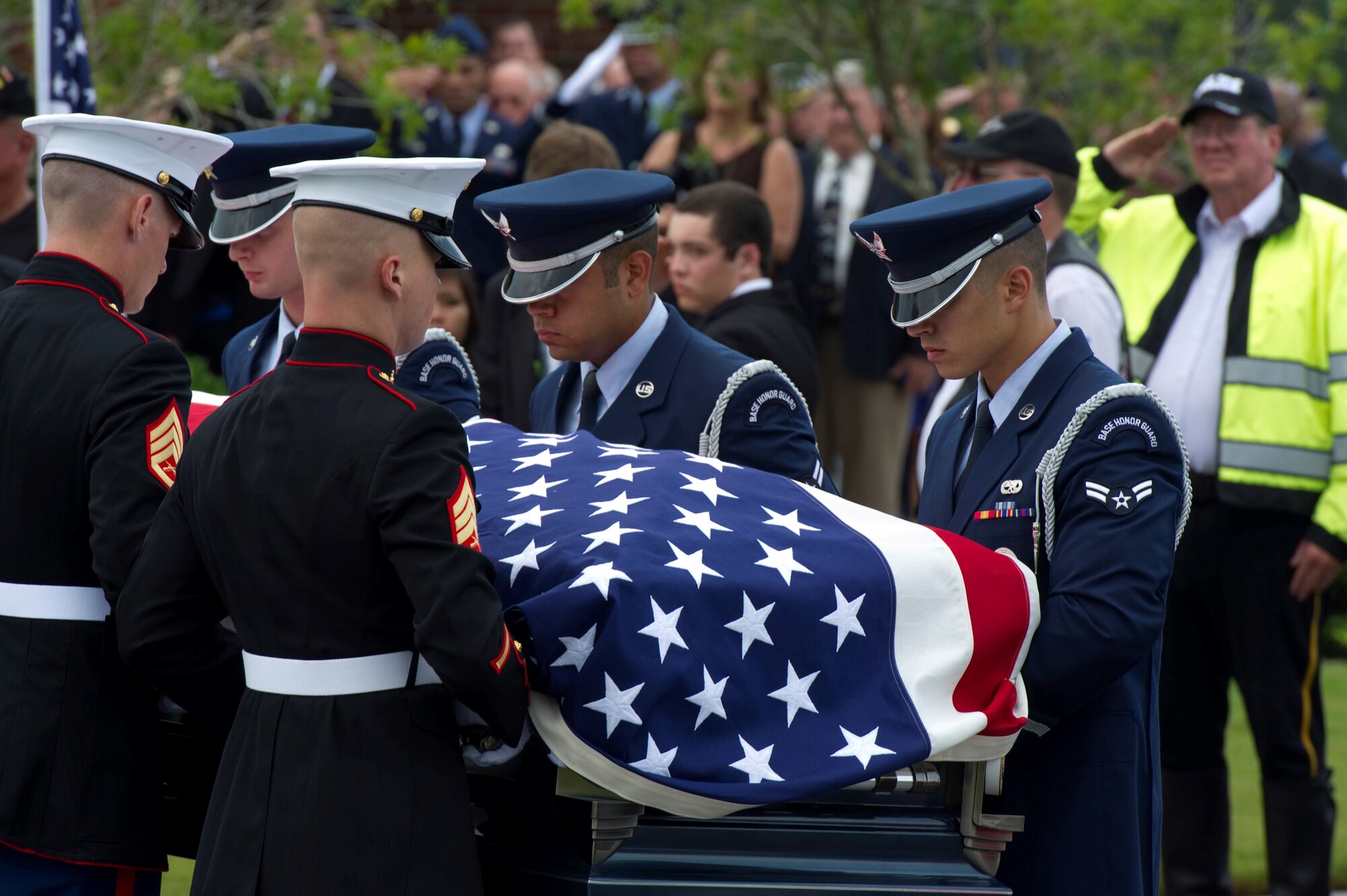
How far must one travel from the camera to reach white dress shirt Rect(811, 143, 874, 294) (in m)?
8.52

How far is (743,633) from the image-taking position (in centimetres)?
254

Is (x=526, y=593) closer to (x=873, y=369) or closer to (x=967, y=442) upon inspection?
(x=967, y=442)

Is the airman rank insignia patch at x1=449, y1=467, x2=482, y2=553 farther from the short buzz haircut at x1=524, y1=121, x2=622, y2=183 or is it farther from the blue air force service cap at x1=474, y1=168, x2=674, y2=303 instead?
the short buzz haircut at x1=524, y1=121, x2=622, y2=183

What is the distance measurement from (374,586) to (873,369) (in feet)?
19.8

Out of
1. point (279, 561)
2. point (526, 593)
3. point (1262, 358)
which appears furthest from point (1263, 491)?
point (279, 561)

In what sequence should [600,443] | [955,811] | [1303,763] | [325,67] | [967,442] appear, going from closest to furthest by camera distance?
[955,811] → [600,443] → [967,442] → [1303,763] → [325,67]

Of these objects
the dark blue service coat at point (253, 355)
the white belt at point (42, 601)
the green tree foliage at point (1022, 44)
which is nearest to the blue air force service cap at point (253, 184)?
the dark blue service coat at point (253, 355)

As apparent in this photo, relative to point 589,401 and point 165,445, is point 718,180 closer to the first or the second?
point 589,401

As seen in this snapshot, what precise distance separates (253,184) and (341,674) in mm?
1539

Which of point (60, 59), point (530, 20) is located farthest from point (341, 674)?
point (530, 20)

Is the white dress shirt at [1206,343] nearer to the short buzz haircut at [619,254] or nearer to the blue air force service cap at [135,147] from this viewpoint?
the short buzz haircut at [619,254]

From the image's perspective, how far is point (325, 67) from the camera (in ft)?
26.0

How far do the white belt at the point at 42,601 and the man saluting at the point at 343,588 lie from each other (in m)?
0.37

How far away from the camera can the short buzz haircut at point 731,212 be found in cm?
550
